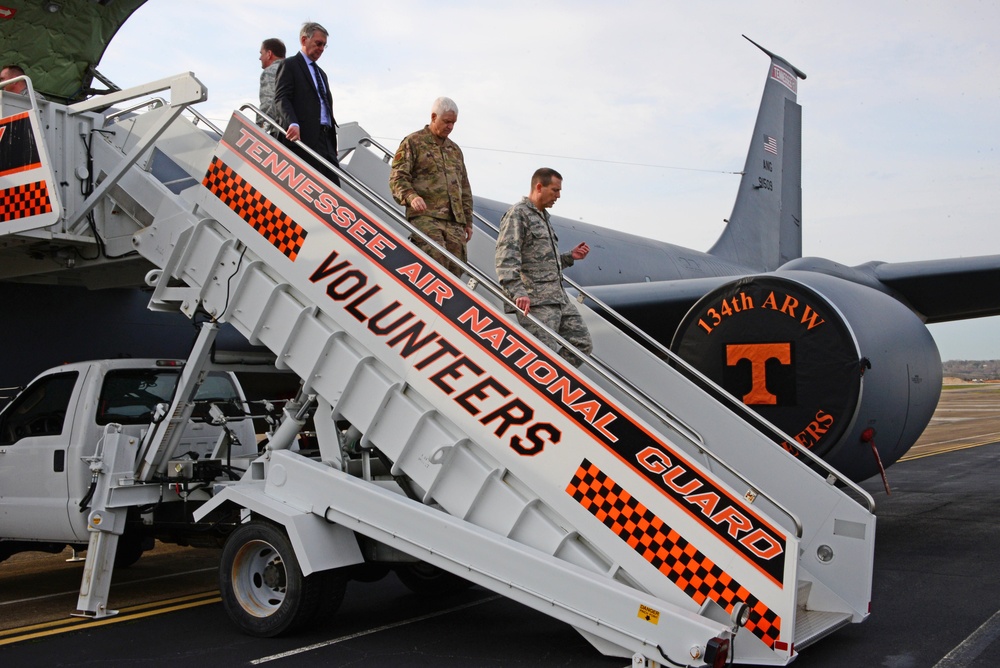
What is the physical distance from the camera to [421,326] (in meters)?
5.05

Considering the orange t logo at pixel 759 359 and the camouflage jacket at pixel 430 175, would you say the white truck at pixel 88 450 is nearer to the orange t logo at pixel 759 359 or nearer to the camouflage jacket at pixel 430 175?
the camouflage jacket at pixel 430 175

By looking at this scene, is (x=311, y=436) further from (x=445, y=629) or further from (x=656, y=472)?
(x=656, y=472)

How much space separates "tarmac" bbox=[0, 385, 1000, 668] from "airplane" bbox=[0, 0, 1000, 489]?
3.98 feet

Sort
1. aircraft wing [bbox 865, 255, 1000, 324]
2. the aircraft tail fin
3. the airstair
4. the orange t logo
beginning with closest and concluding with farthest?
the airstair
the orange t logo
aircraft wing [bbox 865, 255, 1000, 324]
the aircraft tail fin

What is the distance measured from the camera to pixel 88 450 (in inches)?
243

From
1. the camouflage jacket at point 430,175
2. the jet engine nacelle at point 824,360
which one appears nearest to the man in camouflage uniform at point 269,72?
the camouflage jacket at point 430,175

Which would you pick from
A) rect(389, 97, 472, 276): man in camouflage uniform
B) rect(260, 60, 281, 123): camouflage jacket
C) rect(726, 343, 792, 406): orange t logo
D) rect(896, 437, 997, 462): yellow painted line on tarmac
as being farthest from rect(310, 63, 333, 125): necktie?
rect(896, 437, 997, 462): yellow painted line on tarmac

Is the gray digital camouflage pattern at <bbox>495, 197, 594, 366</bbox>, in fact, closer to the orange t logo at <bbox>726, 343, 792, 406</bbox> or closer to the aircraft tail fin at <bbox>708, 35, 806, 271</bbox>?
the orange t logo at <bbox>726, 343, 792, 406</bbox>

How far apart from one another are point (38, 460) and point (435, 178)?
348 centimetres

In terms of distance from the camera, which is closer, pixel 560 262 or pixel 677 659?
pixel 677 659

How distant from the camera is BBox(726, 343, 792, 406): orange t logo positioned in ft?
23.9

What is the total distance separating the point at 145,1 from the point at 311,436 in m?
6.35

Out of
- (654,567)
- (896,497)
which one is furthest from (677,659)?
(896,497)

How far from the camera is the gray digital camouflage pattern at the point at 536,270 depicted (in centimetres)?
556
